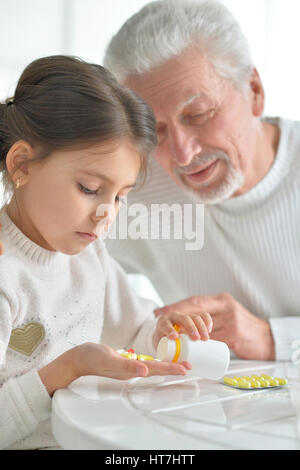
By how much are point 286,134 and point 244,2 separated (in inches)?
53.5

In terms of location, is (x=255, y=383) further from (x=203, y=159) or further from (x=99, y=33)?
(x=99, y=33)

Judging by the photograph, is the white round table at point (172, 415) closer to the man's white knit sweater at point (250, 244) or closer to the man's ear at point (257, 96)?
the man's white knit sweater at point (250, 244)

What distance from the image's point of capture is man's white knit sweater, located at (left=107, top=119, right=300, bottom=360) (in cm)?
155

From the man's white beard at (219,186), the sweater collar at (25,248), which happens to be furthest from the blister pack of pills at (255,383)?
the man's white beard at (219,186)

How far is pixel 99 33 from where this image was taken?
256 cm

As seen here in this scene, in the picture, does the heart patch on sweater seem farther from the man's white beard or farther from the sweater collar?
the man's white beard

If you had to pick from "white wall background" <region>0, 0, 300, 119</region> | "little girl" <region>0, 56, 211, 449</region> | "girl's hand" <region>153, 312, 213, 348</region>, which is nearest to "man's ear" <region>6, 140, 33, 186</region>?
"little girl" <region>0, 56, 211, 449</region>

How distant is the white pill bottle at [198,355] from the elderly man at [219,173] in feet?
0.99

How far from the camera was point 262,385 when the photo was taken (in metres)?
0.89

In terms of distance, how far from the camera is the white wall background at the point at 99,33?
94.9 inches

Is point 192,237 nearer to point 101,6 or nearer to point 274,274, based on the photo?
point 274,274

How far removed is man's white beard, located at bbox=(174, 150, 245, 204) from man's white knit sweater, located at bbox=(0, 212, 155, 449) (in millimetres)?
307

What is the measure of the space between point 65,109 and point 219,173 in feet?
1.86

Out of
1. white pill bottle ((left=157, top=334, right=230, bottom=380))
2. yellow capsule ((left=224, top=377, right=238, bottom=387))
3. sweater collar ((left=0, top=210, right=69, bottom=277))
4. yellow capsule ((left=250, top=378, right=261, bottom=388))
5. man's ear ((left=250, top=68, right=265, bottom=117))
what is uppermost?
man's ear ((left=250, top=68, right=265, bottom=117))
